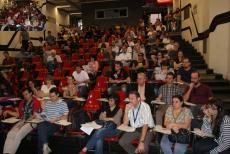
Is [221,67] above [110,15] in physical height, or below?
below

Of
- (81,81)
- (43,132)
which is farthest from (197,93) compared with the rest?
(81,81)

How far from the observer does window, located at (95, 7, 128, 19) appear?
1981cm

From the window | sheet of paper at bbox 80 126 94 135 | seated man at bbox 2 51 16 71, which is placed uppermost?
the window

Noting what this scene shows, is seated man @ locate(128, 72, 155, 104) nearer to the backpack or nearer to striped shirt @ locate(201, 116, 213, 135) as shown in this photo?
the backpack

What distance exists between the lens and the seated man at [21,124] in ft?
A: 17.6

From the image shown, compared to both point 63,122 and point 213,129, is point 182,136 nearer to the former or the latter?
point 213,129

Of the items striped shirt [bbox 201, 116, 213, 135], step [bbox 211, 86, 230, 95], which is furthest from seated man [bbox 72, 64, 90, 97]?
striped shirt [bbox 201, 116, 213, 135]

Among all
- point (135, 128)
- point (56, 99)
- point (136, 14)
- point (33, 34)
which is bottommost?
point (135, 128)

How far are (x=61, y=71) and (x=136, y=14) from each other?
10701 millimetres

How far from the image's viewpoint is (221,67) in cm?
835

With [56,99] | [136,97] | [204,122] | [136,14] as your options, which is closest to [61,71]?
[56,99]

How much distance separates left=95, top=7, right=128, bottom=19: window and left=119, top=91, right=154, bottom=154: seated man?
50.6ft

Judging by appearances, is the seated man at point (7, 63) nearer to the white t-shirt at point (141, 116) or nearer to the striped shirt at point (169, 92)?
the striped shirt at point (169, 92)

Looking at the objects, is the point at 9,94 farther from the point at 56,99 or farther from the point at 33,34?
the point at 33,34
